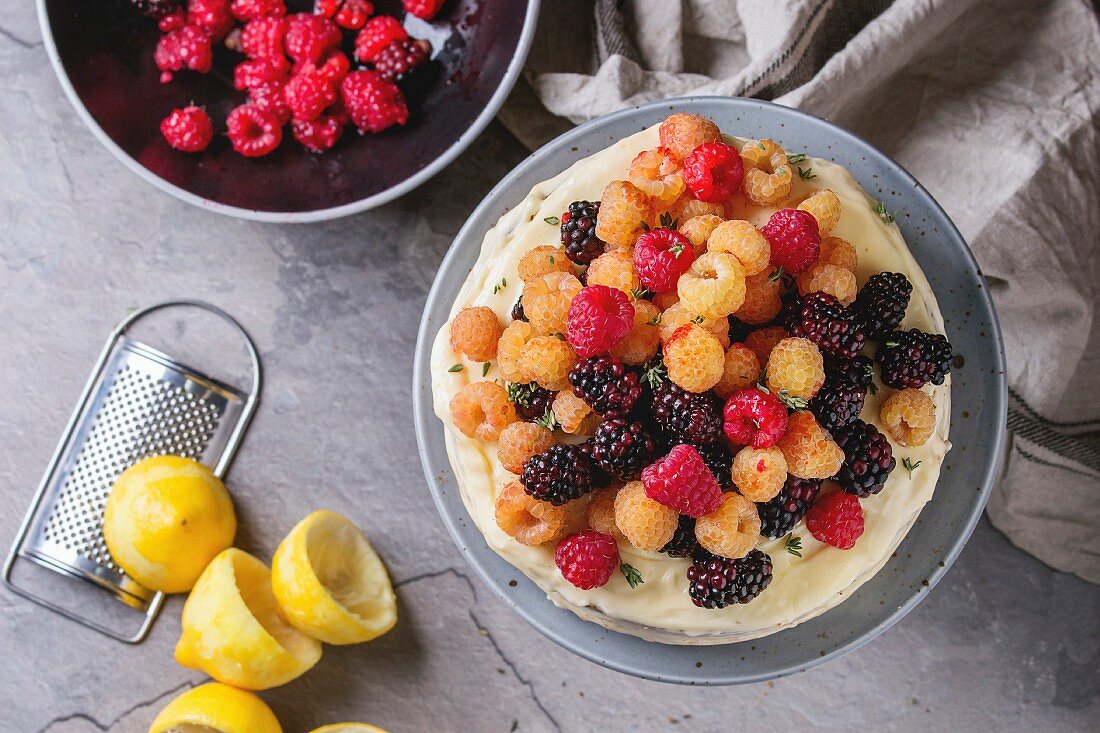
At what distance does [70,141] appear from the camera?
8.57 feet

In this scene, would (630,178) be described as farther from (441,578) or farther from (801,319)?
(441,578)

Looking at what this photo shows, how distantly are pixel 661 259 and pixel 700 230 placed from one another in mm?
111

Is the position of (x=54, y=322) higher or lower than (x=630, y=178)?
lower

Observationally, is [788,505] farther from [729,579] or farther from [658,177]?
[658,177]

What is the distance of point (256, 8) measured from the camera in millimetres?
2359

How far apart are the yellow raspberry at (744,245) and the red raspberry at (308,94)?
123cm

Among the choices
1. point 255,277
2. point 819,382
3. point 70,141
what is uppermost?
point 819,382

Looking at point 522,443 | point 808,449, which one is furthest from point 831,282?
point 522,443

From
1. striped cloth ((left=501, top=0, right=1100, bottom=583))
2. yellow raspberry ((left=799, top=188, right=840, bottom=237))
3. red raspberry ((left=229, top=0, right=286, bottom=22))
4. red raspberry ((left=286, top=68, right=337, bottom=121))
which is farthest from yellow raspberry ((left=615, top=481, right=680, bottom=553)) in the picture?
red raspberry ((left=229, top=0, right=286, bottom=22))

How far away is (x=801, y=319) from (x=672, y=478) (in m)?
0.37

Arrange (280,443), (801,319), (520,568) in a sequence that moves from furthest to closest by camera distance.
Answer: (280,443) < (520,568) < (801,319)

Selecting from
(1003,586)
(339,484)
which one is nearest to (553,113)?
(339,484)

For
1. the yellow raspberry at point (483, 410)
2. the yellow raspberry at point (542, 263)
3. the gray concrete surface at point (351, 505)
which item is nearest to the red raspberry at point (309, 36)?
the gray concrete surface at point (351, 505)

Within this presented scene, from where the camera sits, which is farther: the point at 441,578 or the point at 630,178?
the point at 441,578
